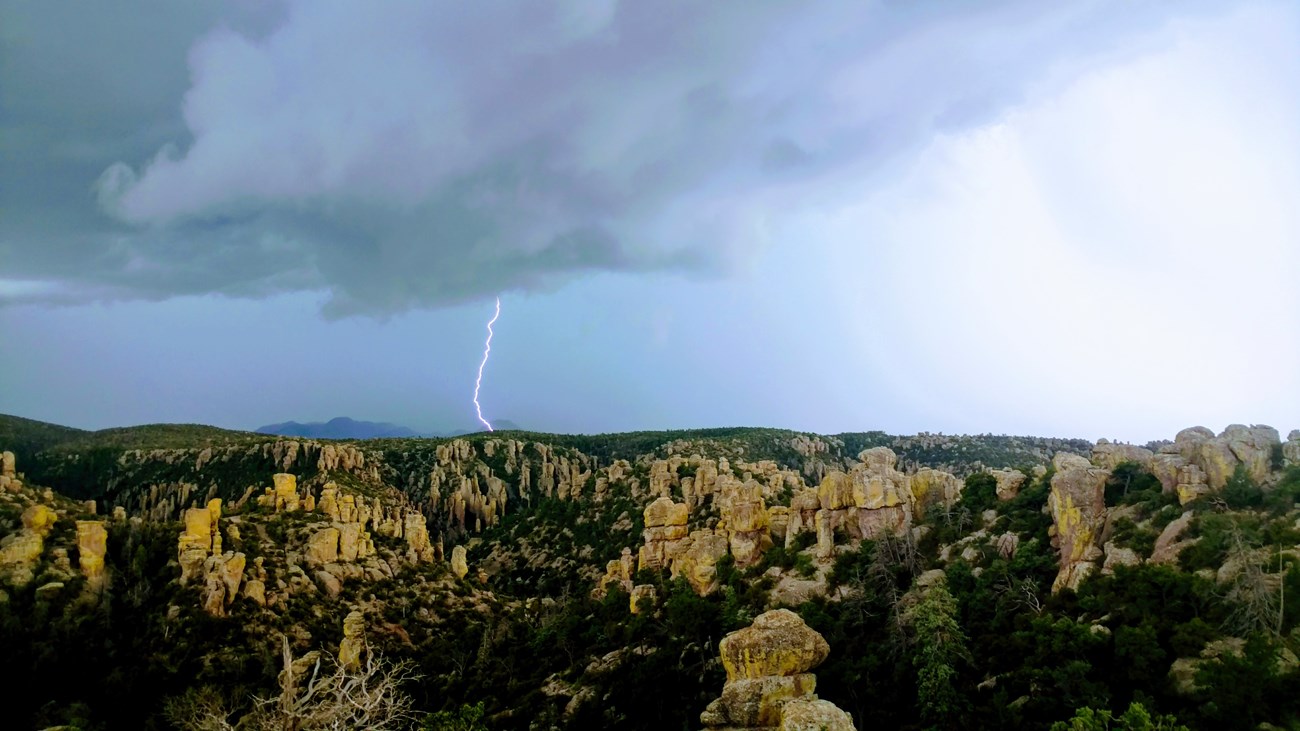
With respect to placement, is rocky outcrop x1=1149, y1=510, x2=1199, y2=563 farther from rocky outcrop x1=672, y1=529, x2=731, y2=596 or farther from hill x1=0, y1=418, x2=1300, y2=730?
rocky outcrop x1=672, y1=529, x2=731, y2=596

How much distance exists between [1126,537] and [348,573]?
7152cm

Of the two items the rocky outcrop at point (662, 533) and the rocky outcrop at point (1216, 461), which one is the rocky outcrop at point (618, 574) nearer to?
the rocky outcrop at point (662, 533)

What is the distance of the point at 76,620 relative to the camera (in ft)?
151

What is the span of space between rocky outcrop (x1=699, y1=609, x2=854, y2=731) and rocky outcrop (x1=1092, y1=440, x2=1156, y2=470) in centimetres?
3893

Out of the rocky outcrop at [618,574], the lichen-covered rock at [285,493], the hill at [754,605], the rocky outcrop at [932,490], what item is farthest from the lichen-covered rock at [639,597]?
the lichen-covered rock at [285,493]

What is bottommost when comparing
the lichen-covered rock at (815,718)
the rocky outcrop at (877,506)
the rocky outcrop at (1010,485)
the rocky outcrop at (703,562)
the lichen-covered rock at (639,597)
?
the lichen-covered rock at (639,597)

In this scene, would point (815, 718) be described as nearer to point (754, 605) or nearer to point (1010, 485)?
point (754, 605)

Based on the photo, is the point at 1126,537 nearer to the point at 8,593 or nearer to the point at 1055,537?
the point at 1055,537

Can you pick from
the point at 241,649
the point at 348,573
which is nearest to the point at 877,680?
the point at 241,649

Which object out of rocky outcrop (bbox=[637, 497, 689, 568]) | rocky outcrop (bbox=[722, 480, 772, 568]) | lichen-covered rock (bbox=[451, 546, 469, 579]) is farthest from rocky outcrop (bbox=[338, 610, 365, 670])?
rocky outcrop (bbox=[722, 480, 772, 568])

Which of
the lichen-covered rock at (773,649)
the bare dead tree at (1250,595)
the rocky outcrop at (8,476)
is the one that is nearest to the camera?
the bare dead tree at (1250,595)

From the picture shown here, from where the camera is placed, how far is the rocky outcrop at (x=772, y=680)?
66.8 ft

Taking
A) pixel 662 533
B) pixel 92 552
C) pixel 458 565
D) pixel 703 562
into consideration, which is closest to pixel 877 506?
pixel 703 562

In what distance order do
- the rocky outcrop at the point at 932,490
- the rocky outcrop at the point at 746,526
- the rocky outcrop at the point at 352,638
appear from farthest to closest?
the rocky outcrop at the point at 746,526
the rocky outcrop at the point at 932,490
the rocky outcrop at the point at 352,638
